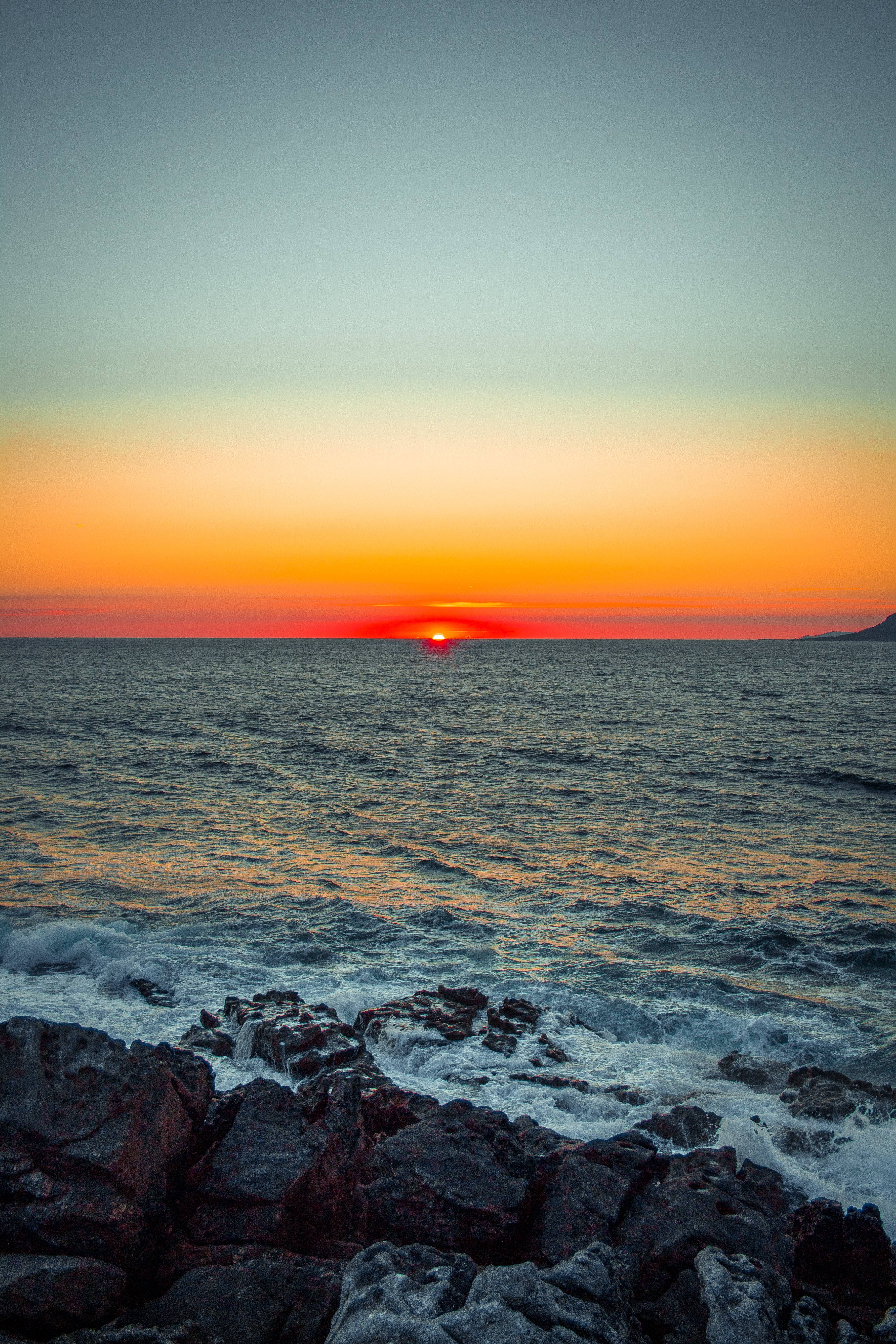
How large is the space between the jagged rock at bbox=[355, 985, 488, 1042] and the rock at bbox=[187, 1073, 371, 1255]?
4.09m

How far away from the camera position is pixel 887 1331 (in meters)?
6.05

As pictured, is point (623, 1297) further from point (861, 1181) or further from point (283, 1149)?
point (861, 1181)

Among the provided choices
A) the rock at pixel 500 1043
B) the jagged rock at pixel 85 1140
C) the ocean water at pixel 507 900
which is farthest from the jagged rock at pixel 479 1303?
the rock at pixel 500 1043

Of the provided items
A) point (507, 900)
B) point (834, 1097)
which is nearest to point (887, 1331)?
point (834, 1097)

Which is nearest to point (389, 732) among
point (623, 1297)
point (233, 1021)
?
point (233, 1021)

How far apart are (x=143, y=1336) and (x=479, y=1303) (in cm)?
241

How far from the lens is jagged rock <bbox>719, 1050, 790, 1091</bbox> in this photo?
11.3 metres

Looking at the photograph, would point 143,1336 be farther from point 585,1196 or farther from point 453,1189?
point 585,1196

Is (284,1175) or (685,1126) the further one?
(685,1126)

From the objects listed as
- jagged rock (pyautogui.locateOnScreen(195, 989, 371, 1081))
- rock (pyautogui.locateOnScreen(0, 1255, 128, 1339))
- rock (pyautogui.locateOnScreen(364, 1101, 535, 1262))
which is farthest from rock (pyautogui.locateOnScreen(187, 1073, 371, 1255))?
jagged rock (pyautogui.locateOnScreen(195, 989, 371, 1081))

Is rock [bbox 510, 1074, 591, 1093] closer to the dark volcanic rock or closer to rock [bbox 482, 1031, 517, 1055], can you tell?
rock [bbox 482, 1031, 517, 1055]

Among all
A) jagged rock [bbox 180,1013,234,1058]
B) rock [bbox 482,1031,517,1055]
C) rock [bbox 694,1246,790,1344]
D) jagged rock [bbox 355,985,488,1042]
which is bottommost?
rock [bbox 482,1031,517,1055]

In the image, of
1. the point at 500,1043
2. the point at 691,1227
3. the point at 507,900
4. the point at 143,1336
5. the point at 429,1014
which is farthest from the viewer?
the point at 507,900

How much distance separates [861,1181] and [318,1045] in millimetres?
7235
